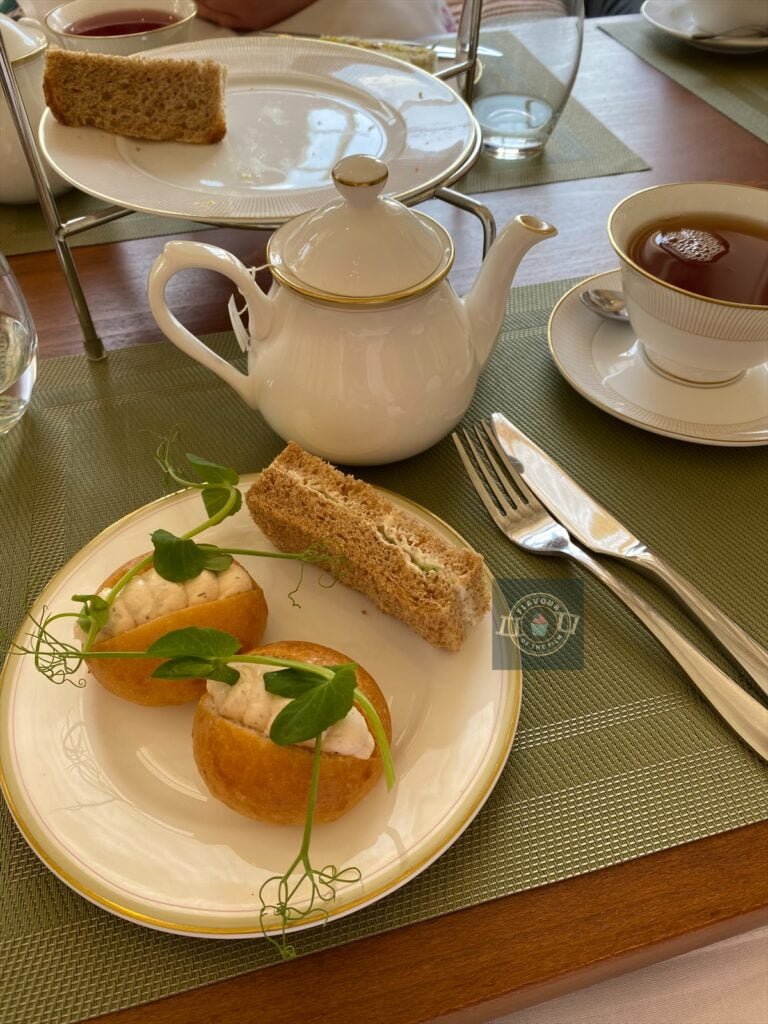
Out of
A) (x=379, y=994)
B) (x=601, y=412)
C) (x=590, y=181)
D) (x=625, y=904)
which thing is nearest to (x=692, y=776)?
(x=625, y=904)

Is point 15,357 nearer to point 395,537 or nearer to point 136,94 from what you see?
point 136,94

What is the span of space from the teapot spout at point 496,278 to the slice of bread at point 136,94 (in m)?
0.34

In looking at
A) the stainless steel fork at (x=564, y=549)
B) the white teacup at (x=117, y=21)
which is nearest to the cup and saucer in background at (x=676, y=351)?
the stainless steel fork at (x=564, y=549)

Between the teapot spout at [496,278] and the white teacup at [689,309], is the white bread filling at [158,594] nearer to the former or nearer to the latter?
the teapot spout at [496,278]

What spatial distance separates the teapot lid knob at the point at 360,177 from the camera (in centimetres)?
48

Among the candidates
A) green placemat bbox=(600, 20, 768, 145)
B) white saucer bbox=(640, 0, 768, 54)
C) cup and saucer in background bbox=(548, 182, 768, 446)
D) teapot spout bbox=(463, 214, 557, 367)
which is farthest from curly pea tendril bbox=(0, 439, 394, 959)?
white saucer bbox=(640, 0, 768, 54)

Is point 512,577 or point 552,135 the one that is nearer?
point 512,577

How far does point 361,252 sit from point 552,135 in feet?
2.16

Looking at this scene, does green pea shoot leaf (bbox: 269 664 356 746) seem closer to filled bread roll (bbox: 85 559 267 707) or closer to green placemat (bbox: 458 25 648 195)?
filled bread roll (bbox: 85 559 267 707)

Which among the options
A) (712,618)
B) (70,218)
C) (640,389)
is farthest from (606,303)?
(70,218)

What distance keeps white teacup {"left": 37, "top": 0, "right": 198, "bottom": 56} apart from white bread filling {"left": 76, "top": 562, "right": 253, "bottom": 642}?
2.24 ft

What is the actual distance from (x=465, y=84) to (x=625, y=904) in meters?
0.89

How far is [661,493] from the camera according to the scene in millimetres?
591

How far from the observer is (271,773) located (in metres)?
0.37
